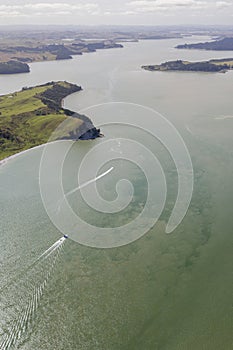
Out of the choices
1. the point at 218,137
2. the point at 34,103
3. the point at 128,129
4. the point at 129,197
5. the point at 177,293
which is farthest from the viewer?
the point at 34,103

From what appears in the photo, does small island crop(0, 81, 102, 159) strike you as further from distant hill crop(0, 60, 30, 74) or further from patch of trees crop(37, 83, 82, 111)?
distant hill crop(0, 60, 30, 74)

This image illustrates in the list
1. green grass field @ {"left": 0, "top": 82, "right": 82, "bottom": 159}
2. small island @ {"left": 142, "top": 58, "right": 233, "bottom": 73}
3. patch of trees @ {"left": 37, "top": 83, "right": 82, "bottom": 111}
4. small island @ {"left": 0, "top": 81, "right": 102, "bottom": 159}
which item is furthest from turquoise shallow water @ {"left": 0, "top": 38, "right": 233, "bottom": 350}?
small island @ {"left": 142, "top": 58, "right": 233, "bottom": 73}

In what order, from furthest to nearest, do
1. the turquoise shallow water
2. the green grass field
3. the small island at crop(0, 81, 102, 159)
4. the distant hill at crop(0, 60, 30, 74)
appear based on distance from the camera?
the distant hill at crop(0, 60, 30, 74)
the small island at crop(0, 81, 102, 159)
the green grass field
the turquoise shallow water

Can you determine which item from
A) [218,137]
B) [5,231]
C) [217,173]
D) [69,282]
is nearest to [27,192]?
[5,231]

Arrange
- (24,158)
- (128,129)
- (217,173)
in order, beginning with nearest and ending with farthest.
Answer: (217,173)
(24,158)
(128,129)

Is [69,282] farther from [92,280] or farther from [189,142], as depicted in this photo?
[189,142]

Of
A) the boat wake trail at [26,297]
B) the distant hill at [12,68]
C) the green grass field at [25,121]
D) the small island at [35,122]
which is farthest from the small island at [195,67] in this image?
the boat wake trail at [26,297]

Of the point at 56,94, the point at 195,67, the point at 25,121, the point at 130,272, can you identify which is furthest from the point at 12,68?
the point at 130,272
